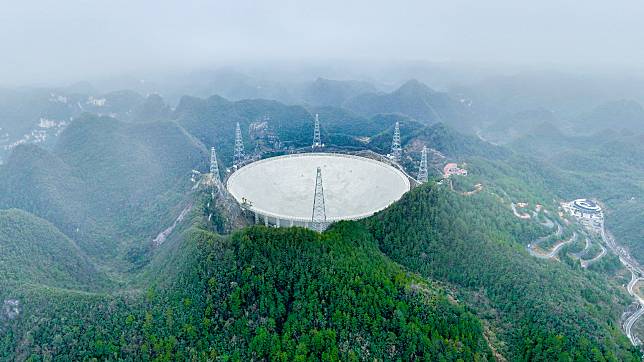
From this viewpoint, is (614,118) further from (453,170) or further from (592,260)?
(592,260)

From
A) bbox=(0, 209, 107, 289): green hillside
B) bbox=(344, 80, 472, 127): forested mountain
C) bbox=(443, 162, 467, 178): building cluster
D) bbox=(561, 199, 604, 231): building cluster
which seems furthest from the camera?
bbox=(344, 80, 472, 127): forested mountain

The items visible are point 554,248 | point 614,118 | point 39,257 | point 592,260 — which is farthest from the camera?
point 614,118

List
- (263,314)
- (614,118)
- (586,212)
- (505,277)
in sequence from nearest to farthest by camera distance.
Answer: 1. (263,314)
2. (505,277)
3. (586,212)
4. (614,118)

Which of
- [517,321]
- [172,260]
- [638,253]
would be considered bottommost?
[638,253]

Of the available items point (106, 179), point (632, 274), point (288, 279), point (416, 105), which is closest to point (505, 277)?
point (288, 279)

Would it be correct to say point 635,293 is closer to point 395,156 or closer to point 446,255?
point 446,255

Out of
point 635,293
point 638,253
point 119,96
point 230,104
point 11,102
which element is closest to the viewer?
point 635,293

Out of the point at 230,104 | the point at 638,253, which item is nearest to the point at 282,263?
the point at 638,253

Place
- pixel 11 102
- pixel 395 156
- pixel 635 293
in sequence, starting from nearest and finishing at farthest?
pixel 635 293
pixel 395 156
pixel 11 102

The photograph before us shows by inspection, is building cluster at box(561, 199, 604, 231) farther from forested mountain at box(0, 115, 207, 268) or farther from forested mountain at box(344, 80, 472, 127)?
forested mountain at box(344, 80, 472, 127)

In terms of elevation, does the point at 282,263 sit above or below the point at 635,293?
above

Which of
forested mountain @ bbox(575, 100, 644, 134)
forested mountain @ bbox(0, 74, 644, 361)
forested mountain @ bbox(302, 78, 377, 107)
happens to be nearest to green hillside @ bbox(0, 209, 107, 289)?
forested mountain @ bbox(0, 74, 644, 361)
